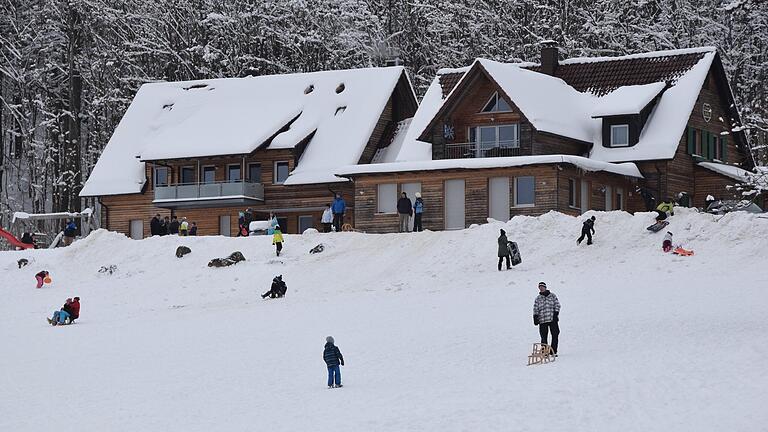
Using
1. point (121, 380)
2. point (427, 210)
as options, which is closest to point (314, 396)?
point (121, 380)

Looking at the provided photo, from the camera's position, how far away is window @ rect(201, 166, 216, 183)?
5697 cm

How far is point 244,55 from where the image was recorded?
6762 cm

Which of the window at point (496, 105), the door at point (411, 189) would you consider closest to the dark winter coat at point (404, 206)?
the door at point (411, 189)

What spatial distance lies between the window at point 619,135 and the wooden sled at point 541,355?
988 inches

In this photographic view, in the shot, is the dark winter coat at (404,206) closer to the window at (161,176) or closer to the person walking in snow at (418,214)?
the person walking in snow at (418,214)

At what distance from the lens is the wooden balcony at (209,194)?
55.1 m

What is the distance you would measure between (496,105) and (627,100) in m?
4.67

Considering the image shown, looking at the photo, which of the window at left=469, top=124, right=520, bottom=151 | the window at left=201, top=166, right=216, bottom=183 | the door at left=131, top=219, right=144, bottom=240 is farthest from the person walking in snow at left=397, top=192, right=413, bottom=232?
the door at left=131, top=219, right=144, bottom=240

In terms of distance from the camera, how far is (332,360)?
89.5 feet

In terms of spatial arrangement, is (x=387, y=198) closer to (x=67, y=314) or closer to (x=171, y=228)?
(x=171, y=228)

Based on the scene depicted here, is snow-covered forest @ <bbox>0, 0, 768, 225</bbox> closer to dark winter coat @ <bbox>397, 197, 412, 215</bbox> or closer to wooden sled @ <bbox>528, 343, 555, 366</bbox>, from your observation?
dark winter coat @ <bbox>397, 197, 412, 215</bbox>

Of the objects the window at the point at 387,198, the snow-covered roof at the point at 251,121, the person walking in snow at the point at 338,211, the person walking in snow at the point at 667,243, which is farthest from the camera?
the snow-covered roof at the point at 251,121

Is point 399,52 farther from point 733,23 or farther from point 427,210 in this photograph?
point 427,210

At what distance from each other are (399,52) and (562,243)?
2866 cm
